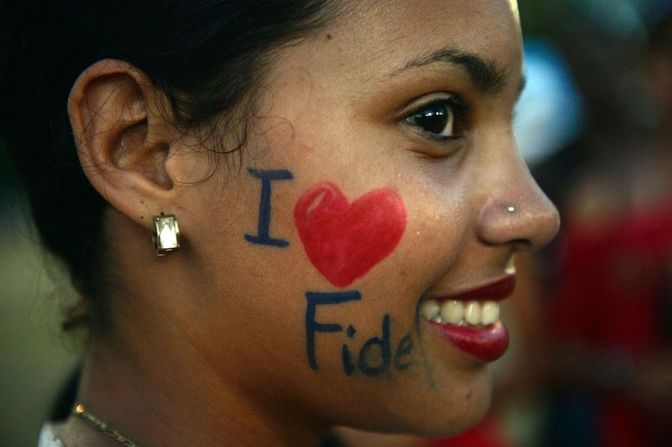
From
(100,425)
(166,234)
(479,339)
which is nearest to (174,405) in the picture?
(100,425)

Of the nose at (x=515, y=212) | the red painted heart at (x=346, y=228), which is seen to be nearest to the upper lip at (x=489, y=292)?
the nose at (x=515, y=212)

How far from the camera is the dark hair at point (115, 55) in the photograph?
1.91 meters

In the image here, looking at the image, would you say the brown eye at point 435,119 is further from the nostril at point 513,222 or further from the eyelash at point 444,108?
the nostril at point 513,222

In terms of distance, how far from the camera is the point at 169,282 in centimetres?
205

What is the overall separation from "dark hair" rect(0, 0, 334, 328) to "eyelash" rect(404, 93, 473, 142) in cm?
28

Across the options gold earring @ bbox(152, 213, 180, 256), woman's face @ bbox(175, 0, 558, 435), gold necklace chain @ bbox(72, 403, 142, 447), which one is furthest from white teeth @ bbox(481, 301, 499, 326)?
gold necklace chain @ bbox(72, 403, 142, 447)

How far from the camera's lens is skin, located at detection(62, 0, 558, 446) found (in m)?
1.93

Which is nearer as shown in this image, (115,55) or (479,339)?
(115,55)

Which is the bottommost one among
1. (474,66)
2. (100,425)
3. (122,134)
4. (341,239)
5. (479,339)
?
(100,425)


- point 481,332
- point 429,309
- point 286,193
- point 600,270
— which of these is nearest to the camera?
point 286,193

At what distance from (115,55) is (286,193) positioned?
0.47 metres

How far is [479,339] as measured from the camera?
2.15 metres

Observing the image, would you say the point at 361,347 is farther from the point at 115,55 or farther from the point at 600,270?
the point at 600,270

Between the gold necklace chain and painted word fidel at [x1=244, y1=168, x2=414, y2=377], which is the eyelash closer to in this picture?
painted word fidel at [x1=244, y1=168, x2=414, y2=377]
